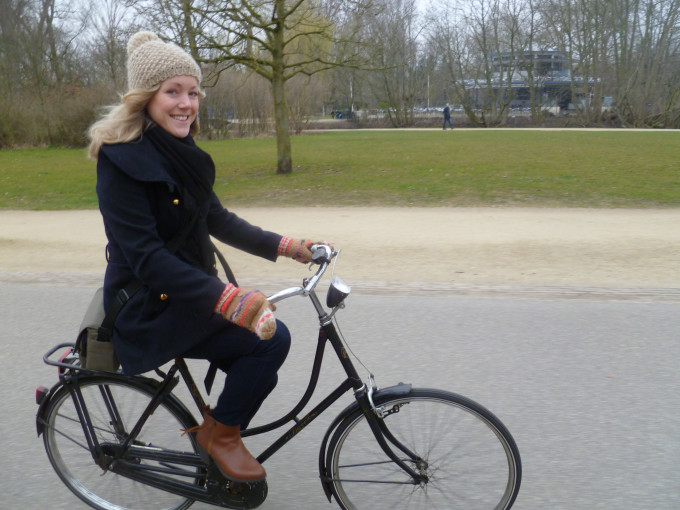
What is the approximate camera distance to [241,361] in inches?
104

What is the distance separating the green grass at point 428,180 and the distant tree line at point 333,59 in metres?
2.31

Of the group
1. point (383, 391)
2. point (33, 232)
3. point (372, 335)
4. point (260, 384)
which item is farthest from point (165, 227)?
point (33, 232)

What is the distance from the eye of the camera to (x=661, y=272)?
7.30m

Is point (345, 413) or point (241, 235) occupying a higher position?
point (241, 235)

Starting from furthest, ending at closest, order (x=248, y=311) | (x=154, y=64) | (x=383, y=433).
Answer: (x=383, y=433) → (x=154, y=64) → (x=248, y=311)

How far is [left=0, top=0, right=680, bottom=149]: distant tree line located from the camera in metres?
16.6

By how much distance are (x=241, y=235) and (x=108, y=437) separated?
1043mm

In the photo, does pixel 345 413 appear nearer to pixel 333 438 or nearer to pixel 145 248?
pixel 333 438

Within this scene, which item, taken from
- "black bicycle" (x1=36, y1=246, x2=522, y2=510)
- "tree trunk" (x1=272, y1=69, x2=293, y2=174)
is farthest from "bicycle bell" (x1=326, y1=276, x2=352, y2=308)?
"tree trunk" (x1=272, y1=69, x2=293, y2=174)

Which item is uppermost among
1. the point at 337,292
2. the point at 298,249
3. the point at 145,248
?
the point at 145,248

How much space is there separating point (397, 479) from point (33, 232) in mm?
9677

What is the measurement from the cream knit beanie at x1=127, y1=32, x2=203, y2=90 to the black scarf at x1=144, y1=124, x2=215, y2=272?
6.7 inches

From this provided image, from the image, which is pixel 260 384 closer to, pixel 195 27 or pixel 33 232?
pixel 33 232

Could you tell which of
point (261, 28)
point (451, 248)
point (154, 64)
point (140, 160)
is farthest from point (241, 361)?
point (261, 28)
